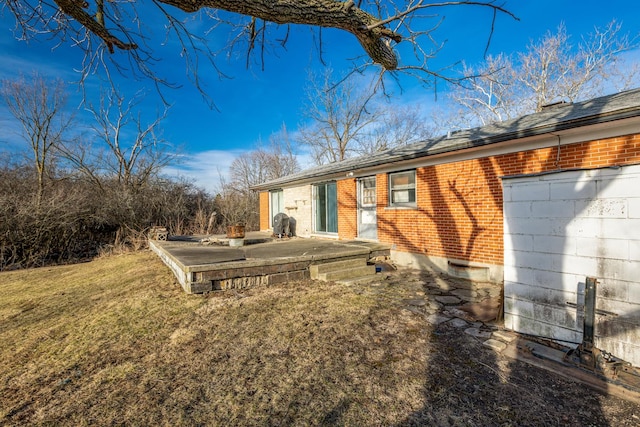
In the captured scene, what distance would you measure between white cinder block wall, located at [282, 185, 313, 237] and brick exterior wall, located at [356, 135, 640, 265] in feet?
13.0

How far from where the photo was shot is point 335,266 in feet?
20.2

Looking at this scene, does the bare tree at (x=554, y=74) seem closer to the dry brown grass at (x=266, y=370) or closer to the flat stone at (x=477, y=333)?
the flat stone at (x=477, y=333)

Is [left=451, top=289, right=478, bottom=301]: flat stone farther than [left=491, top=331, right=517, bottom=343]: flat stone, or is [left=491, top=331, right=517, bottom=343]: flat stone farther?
[left=451, top=289, right=478, bottom=301]: flat stone

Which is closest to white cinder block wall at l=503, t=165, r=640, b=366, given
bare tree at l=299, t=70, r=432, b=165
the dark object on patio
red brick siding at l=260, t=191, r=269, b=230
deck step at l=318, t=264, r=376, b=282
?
deck step at l=318, t=264, r=376, b=282

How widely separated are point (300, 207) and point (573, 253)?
948cm

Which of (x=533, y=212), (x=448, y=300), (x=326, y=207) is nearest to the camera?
(x=533, y=212)

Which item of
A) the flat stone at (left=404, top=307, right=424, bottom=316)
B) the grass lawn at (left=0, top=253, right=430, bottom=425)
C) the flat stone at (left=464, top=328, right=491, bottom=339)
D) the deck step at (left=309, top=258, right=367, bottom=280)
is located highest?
the deck step at (left=309, top=258, right=367, bottom=280)

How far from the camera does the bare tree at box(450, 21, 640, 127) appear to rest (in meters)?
15.4

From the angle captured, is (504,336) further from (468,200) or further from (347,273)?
(468,200)

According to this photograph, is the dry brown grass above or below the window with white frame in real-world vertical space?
below

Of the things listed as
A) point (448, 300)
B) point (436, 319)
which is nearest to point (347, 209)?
point (448, 300)

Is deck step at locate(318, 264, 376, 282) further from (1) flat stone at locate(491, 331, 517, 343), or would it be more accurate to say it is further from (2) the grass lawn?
(1) flat stone at locate(491, 331, 517, 343)

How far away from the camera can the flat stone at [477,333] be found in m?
3.36

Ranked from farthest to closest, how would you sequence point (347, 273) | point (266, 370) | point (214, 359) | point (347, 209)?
point (347, 209) < point (347, 273) < point (214, 359) < point (266, 370)
